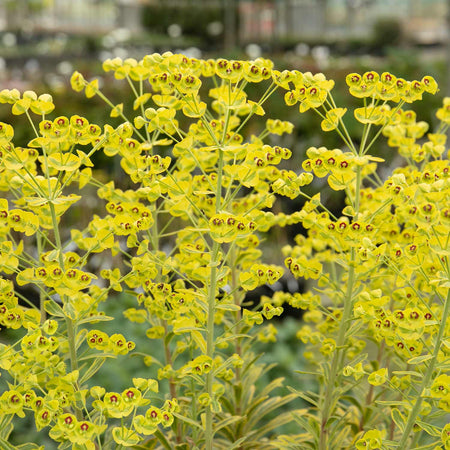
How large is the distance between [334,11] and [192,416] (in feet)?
61.1

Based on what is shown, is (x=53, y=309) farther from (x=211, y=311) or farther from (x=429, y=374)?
(x=429, y=374)

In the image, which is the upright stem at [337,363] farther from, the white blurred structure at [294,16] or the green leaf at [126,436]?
the white blurred structure at [294,16]

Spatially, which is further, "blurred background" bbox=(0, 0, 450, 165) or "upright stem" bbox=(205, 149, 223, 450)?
"blurred background" bbox=(0, 0, 450, 165)

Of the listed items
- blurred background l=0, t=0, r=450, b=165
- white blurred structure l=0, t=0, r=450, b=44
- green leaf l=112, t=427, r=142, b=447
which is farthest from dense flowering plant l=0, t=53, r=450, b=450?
white blurred structure l=0, t=0, r=450, b=44

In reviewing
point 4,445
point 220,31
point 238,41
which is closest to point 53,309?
point 4,445

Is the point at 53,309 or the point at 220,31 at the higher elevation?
the point at 53,309

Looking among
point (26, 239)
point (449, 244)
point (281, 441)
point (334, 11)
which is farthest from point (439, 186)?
point (334, 11)

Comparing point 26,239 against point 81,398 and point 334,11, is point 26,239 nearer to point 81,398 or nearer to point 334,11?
point 81,398

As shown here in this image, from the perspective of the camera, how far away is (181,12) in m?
15.6

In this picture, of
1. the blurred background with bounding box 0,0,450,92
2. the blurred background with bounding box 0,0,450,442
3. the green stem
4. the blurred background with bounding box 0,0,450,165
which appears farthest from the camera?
the blurred background with bounding box 0,0,450,92

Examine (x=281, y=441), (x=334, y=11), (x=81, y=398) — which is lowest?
(x=334, y=11)

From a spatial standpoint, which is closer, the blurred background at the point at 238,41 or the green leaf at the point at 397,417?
the green leaf at the point at 397,417

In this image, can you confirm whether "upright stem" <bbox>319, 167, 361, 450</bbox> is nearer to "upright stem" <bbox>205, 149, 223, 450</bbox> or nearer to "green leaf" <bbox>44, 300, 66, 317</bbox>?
"upright stem" <bbox>205, 149, 223, 450</bbox>

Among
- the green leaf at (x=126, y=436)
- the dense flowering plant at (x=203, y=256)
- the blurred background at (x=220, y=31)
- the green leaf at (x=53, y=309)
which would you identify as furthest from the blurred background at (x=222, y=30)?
the green leaf at (x=126, y=436)
